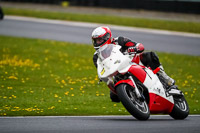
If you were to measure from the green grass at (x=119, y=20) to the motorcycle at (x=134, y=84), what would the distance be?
18.0 m

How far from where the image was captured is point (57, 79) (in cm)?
1293

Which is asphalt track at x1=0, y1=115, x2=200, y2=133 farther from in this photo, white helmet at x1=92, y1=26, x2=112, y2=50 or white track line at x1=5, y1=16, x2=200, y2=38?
white track line at x1=5, y1=16, x2=200, y2=38

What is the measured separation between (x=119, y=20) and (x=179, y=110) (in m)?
20.3

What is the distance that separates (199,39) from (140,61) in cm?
1560

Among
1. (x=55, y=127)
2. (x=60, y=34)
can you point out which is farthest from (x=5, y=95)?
A: (x=60, y=34)

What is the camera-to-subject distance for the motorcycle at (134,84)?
23.8ft

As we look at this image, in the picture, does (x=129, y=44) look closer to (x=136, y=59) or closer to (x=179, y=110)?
(x=136, y=59)

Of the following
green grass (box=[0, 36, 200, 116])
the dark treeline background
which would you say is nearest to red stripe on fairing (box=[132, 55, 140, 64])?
green grass (box=[0, 36, 200, 116])

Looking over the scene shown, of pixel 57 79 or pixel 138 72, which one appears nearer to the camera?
pixel 138 72

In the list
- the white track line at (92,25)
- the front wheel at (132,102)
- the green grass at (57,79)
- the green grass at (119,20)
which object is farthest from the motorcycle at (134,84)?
the green grass at (119,20)

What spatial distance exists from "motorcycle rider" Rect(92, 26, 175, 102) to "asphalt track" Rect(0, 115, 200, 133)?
648mm

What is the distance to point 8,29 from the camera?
22.8 meters

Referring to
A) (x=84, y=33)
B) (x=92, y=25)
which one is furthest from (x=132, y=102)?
(x=92, y=25)

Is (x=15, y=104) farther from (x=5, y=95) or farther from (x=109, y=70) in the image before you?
(x=109, y=70)
